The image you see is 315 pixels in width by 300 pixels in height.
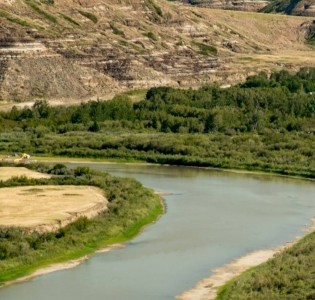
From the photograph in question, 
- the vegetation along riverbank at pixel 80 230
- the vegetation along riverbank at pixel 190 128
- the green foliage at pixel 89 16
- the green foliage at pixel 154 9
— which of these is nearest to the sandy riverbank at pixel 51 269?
the vegetation along riverbank at pixel 80 230

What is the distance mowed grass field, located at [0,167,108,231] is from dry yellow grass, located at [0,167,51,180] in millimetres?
5399

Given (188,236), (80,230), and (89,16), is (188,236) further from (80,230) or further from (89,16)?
(89,16)

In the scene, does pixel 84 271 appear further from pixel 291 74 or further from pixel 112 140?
pixel 291 74

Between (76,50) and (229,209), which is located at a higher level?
(76,50)

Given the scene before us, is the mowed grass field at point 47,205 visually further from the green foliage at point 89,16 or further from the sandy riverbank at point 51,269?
the green foliage at point 89,16

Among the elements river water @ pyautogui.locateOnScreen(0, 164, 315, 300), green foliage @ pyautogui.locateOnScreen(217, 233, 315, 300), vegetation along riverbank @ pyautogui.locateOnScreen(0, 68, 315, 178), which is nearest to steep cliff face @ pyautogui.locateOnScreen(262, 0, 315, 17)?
vegetation along riverbank @ pyautogui.locateOnScreen(0, 68, 315, 178)

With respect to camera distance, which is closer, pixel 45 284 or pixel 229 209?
pixel 45 284

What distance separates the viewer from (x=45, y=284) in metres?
38.8

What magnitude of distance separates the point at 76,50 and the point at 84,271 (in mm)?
70254

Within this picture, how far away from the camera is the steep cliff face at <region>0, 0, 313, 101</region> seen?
105062 mm

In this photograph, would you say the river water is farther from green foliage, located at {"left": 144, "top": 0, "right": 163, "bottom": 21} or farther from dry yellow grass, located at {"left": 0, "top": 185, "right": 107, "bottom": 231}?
green foliage, located at {"left": 144, "top": 0, "right": 163, "bottom": 21}

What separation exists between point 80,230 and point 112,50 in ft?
222

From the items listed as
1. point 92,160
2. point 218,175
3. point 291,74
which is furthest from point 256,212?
point 291,74

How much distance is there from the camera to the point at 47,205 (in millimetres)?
51625
